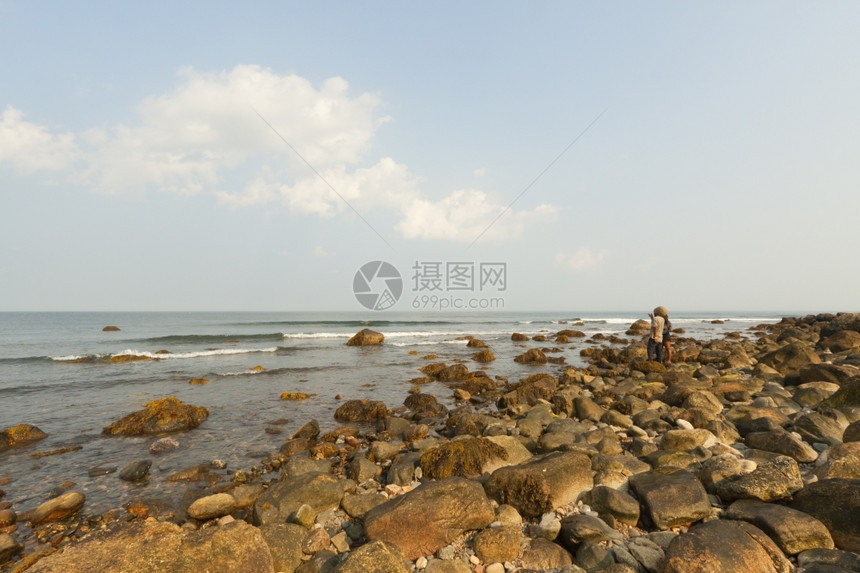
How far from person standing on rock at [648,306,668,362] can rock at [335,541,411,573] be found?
1509 centimetres

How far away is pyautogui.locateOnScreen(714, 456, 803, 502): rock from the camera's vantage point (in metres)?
4.36

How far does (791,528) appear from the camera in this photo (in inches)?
146

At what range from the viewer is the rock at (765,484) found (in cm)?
436

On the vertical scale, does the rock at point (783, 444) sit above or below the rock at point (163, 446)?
above

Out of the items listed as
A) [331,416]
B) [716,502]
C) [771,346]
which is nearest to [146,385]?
[331,416]

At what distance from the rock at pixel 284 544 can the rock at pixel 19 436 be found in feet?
28.6

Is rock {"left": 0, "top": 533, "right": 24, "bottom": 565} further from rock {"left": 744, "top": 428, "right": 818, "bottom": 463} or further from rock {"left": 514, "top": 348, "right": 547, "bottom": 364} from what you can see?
rock {"left": 514, "top": 348, "right": 547, "bottom": 364}

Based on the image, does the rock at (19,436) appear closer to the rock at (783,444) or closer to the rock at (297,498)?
the rock at (297,498)

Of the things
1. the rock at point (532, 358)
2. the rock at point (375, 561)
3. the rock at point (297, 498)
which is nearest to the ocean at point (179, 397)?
the rock at point (532, 358)

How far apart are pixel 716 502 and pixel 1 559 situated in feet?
27.9

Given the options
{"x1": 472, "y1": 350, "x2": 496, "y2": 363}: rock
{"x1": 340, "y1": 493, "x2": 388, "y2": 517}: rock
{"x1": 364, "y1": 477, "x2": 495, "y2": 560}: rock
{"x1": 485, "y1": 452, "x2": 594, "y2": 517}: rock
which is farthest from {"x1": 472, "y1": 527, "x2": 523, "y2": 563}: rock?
{"x1": 472, "y1": 350, "x2": 496, "y2": 363}: rock

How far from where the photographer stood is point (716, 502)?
4.68 meters

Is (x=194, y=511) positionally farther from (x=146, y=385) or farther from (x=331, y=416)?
(x=146, y=385)

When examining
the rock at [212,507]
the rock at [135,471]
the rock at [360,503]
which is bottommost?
the rock at [135,471]
